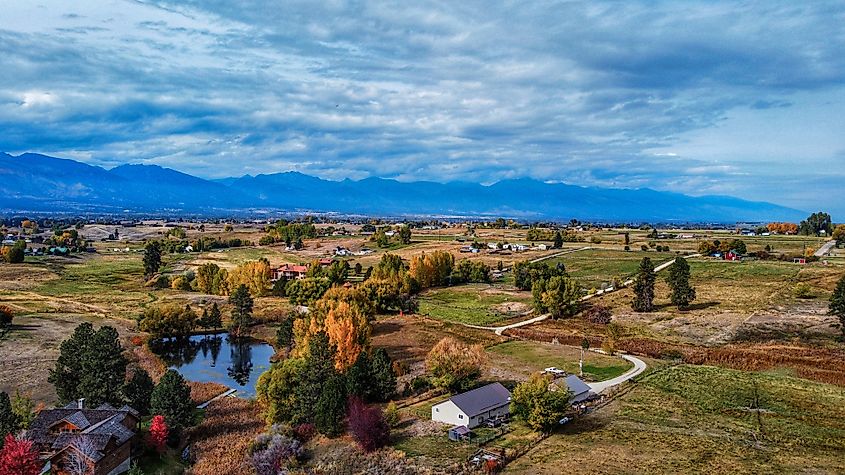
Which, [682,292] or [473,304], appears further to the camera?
[473,304]

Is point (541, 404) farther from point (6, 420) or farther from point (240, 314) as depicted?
point (240, 314)

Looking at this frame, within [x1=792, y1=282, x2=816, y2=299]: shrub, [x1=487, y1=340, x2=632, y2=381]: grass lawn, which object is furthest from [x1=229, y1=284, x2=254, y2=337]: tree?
[x1=792, y1=282, x2=816, y2=299]: shrub

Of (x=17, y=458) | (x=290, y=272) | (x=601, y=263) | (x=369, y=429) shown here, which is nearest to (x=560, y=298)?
(x=601, y=263)

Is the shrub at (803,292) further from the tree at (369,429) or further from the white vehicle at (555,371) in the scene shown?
the tree at (369,429)

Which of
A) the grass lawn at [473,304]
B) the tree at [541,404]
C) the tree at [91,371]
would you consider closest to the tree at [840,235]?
the grass lawn at [473,304]

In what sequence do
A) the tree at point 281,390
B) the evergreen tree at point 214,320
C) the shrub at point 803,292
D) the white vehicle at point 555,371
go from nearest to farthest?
the tree at point 281,390 → the white vehicle at point 555,371 → the evergreen tree at point 214,320 → the shrub at point 803,292

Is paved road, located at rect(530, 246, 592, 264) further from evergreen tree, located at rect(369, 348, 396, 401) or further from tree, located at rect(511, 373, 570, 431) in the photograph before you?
tree, located at rect(511, 373, 570, 431)
